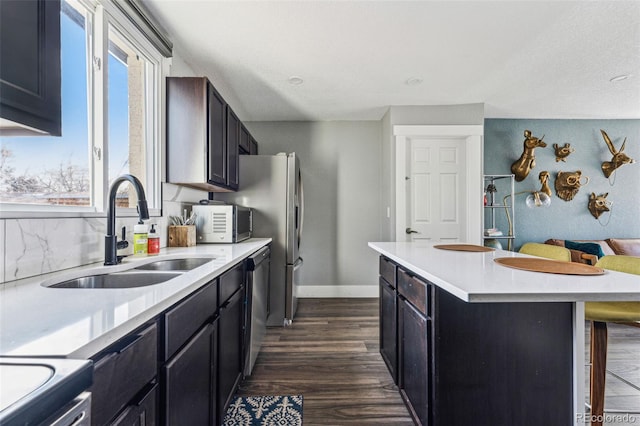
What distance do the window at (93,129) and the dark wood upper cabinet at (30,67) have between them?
0.39 m

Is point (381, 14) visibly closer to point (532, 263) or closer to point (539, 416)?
point (532, 263)

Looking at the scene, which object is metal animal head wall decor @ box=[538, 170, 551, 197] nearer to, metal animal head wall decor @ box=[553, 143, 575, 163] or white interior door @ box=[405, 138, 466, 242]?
metal animal head wall decor @ box=[553, 143, 575, 163]

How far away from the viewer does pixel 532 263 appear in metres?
1.38

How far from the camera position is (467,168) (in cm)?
349

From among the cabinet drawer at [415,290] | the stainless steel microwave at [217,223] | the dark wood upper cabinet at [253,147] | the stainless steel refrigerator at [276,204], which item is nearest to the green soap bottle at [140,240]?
the stainless steel microwave at [217,223]

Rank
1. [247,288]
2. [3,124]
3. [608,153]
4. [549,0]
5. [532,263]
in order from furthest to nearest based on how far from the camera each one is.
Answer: [608,153]
[247,288]
[549,0]
[532,263]
[3,124]

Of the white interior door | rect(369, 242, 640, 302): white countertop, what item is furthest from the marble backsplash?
the white interior door

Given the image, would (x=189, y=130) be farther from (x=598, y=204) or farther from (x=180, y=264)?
(x=598, y=204)

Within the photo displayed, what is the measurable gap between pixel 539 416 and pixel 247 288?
1.63 meters

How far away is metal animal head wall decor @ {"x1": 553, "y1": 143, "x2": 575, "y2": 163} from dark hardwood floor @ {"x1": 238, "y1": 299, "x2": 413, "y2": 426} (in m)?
3.41

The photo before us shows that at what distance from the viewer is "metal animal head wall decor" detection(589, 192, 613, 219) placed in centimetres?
396

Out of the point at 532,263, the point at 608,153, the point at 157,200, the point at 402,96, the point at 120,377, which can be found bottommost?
the point at 120,377

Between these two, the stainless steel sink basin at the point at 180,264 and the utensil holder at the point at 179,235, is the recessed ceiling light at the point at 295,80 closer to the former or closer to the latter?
the utensil holder at the point at 179,235

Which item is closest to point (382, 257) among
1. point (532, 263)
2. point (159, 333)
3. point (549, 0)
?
point (532, 263)
